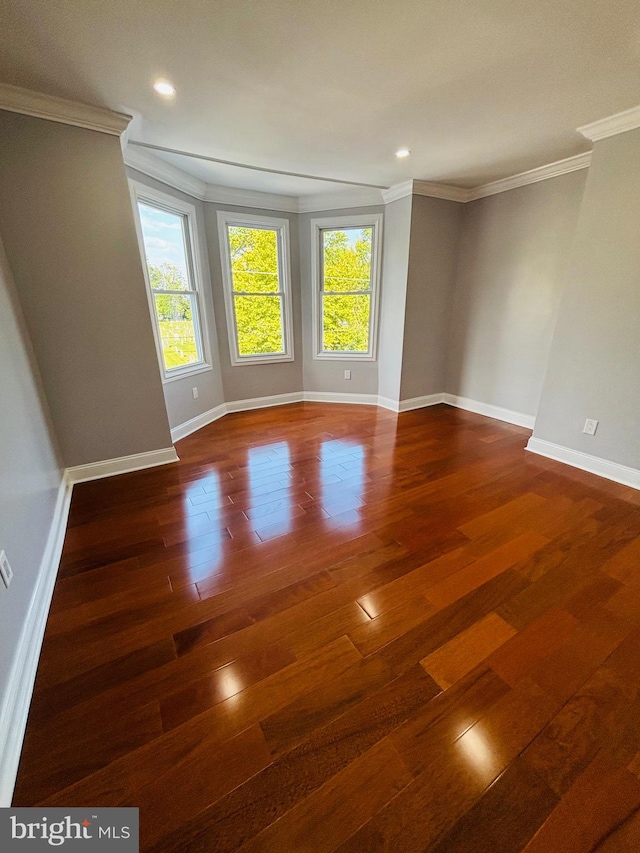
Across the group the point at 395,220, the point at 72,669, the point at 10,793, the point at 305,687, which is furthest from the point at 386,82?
the point at 10,793

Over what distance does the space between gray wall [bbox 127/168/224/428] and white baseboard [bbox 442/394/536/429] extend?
2965 mm

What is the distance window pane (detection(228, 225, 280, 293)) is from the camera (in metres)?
3.86

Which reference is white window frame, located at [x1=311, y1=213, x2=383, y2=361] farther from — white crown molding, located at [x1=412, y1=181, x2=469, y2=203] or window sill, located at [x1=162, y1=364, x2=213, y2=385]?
window sill, located at [x1=162, y1=364, x2=213, y2=385]

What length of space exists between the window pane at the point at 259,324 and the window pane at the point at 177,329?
0.62m

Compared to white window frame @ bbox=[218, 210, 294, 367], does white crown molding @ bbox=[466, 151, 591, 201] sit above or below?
above

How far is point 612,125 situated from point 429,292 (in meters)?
1.85

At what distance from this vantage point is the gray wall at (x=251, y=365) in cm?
370

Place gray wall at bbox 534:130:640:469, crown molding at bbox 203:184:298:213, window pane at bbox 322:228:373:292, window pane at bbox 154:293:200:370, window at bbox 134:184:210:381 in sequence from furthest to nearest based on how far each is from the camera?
window pane at bbox 322:228:373:292 < crown molding at bbox 203:184:298:213 < window pane at bbox 154:293:200:370 < window at bbox 134:184:210:381 < gray wall at bbox 534:130:640:469

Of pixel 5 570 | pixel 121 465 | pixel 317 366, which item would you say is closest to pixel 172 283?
pixel 121 465

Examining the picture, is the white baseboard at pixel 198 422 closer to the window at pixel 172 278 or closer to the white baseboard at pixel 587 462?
the window at pixel 172 278

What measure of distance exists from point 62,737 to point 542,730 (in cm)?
153

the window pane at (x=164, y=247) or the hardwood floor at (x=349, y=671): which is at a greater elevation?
the window pane at (x=164, y=247)

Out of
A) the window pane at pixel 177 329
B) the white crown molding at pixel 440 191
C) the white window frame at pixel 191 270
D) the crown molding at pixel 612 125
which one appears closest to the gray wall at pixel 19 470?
the white window frame at pixel 191 270

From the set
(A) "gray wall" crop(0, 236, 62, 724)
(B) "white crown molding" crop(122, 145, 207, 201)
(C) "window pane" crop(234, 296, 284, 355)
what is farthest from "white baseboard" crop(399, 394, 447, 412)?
(A) "gray wall" crop(0, 236, 62, 724)
